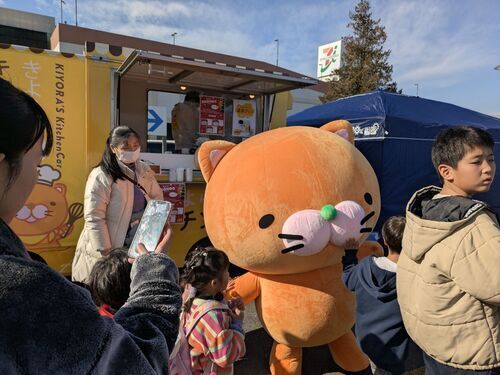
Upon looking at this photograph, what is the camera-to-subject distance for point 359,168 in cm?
269

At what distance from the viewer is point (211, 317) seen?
6.56 ft

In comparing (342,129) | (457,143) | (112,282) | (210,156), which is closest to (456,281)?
(457,143)

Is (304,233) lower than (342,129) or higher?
lower

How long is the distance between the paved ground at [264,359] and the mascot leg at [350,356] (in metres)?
0.27

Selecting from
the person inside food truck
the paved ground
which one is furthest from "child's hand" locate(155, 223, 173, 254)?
the person inside food truck

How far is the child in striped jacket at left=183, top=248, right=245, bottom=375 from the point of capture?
1981 millimetres

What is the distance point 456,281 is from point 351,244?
1016mm

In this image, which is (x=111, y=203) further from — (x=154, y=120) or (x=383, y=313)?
(x=154, y=120)

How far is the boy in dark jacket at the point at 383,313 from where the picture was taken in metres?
2.30

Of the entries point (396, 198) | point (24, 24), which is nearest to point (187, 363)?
point (396, 198)

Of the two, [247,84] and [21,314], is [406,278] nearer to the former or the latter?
[21,314]

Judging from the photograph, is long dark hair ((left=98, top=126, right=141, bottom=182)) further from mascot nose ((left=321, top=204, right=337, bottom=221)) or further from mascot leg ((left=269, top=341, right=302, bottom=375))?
mascot leg ((left=269, top=341, right=302, bottom=375))

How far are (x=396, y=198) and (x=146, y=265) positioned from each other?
6.65 metres

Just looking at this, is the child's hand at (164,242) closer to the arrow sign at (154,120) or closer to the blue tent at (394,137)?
the arrow sign at (154,120)
